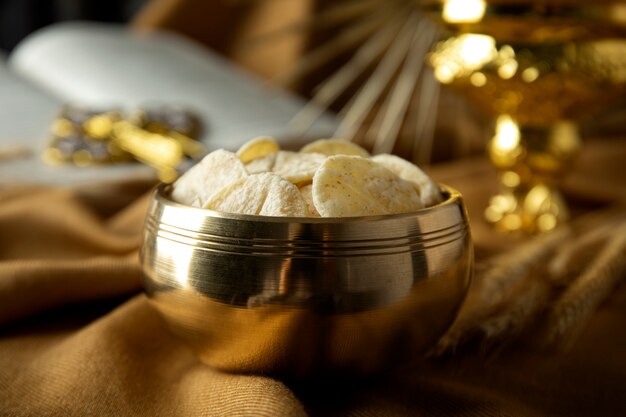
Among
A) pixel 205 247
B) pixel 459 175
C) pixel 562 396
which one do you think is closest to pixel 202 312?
pixel 205 247

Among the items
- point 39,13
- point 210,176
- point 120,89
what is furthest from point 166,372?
point 39,13

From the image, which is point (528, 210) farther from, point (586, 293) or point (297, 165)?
point (297, 165)

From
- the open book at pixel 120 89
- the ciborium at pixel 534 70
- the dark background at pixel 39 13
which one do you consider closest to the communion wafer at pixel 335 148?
the ciborium at pixel 534 70

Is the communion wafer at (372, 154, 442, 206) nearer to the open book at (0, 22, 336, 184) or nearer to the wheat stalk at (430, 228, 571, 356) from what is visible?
the wheat stalk at (430, 228, 571, 356)

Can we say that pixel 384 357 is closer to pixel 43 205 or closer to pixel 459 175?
pixel 43 205

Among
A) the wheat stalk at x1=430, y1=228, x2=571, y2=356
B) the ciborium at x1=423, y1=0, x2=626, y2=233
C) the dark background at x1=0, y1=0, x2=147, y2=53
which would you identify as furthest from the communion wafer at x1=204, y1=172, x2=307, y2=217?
the dark background at x1=0, y1=0, x2=147, y2=53

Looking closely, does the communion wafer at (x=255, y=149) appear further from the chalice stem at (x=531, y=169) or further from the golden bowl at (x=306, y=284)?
the chalice stem at (x=531, y=169)
